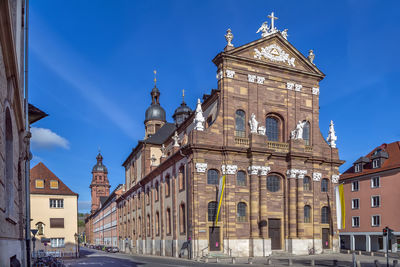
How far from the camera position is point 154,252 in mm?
46688

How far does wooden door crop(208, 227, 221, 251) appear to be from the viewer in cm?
3411

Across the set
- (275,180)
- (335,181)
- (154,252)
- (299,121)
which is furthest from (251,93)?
(154,252)

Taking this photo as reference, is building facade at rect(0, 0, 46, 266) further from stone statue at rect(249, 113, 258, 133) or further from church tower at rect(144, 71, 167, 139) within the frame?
church tower at rect(144, 71, 167, 139)

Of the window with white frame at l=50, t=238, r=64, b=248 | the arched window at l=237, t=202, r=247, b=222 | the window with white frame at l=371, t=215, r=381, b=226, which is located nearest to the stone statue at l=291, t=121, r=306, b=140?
the arched window at l=237, t=202, r=247, b=222

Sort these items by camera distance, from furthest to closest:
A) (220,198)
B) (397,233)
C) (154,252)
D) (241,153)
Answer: (154,252) < (397,233) < (241,153) < (220,198)

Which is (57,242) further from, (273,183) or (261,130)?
(261,130)

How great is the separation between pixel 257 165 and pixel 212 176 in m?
4.20

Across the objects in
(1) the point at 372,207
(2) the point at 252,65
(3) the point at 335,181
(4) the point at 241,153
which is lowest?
(1) the point at 372,207

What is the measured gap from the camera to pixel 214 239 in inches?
1353

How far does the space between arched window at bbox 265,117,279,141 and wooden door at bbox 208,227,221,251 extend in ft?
34.7

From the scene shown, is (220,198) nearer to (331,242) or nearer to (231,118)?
(231,118)

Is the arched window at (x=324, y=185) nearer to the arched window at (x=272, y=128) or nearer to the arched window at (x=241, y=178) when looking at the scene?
the arched window at (x=272, y=128)

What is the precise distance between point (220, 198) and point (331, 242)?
43.4ft

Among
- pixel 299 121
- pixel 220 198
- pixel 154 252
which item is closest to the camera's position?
pixel 220 198
